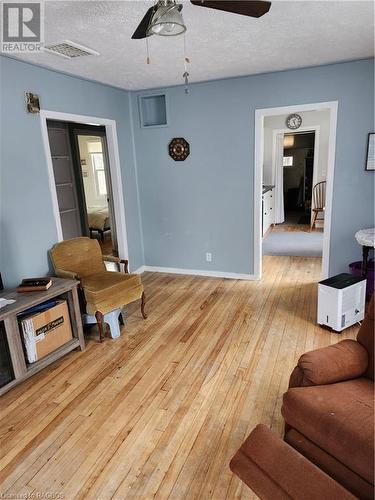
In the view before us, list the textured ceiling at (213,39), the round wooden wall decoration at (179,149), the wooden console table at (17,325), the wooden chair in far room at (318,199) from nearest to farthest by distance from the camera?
1. the textured ceiling at (213,39)
2. the wooden console table at (17,325)
3. the round wooden wall decoration at (179,149)
4. the wooden chair in far room at (318,199)

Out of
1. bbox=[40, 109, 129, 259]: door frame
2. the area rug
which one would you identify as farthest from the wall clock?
bbox=[40, 109, 129, 259]: door frame

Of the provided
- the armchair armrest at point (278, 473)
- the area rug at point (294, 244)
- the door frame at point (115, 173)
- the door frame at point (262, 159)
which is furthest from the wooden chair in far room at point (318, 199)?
the armchair armrest at point (278, 473)

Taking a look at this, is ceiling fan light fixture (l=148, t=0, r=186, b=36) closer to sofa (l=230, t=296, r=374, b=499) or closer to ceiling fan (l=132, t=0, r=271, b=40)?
ceiling fan (l=132, t=0, r=271, b=40)

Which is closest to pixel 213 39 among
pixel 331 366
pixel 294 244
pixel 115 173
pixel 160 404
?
pixel 115 173

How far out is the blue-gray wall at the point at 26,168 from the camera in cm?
265

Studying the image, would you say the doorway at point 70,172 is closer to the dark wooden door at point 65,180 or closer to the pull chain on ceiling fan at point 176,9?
the dark wooden door at point 65,180

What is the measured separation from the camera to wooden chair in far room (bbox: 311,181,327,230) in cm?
642

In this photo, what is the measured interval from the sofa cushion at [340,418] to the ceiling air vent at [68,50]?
277 centimetres

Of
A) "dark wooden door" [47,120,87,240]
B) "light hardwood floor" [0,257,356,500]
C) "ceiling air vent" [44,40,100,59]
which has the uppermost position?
"ceiling air vent" [44,40,100,59]

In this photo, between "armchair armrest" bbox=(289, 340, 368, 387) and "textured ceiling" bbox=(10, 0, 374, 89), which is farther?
"textured ceiling" bbox=(10, 0, 374, 89)

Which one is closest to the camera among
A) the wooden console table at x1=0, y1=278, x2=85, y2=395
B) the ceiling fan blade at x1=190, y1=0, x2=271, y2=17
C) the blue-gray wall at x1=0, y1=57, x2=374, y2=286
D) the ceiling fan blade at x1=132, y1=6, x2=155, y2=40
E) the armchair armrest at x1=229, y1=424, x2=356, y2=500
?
the armchair armrest at x1=229, y1=424, x2=356, y2=500

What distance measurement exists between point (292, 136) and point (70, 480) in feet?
28.5

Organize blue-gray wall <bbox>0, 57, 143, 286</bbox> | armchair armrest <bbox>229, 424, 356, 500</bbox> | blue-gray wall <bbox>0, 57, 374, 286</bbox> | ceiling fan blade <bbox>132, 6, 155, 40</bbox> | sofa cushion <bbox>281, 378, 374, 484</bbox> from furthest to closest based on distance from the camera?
blue-gray wall <bbox>0, 57, 374, 286</bbox> → blue-gray wall <bbox>0, 57, 143, 286</bbox> → ceiling fan blade <bbox>132, 6, 155, 40</bbox> → sofa cushion <bbox>281, 378, 374, 484</bbox> → armchair armrest <bbox>229, 424, 356, 500</bbox>

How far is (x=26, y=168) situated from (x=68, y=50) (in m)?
1.03
